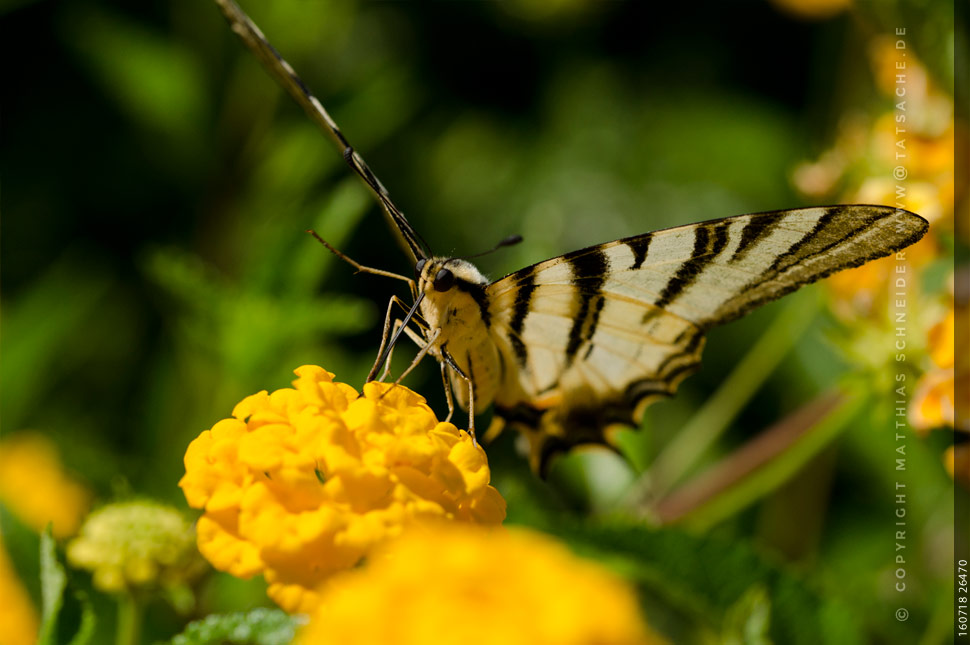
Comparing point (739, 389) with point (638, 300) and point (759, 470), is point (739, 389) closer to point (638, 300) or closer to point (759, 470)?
point (759, 470)

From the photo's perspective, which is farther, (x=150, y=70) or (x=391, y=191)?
(x=391, y=191)

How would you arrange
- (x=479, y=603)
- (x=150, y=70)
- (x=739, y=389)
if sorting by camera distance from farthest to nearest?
1. (x=150, y=70)
2. (x=739, y=389)
3. (x=479, y=603)

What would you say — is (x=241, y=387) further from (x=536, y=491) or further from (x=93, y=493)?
(x=536, y=491)

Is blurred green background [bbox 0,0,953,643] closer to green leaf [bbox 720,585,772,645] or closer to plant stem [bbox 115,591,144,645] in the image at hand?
green leaf [bbox 720,585,772,645]

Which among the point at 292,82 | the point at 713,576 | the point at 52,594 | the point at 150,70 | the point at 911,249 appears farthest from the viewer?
the point at 150,70

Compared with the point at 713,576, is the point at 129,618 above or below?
above

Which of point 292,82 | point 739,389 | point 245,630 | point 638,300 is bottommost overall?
point 739,389

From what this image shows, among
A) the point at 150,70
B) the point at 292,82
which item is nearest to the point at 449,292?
the point at 292,82

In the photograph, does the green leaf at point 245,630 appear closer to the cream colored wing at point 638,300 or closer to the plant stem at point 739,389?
the cream colored wing at point 638,300
